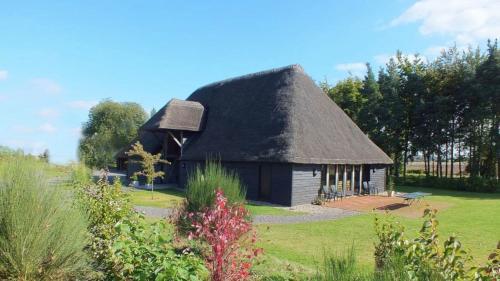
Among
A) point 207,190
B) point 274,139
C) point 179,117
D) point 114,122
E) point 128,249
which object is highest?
point 114,122

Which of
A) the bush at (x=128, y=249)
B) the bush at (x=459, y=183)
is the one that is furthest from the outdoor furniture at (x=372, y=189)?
the bush at (x=128, y=249)

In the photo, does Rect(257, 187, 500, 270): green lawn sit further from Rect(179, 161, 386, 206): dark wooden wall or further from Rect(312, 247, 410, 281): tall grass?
Rect(179, 161, 386, 206): dark wooden wall

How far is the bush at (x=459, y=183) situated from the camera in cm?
3010

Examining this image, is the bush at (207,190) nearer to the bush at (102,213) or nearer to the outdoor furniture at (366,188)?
the bush at (102,213)

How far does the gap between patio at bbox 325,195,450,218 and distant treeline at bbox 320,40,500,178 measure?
15.7 metres

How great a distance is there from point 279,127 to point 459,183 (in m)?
20.2

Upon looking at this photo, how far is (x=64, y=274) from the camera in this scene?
4699mm

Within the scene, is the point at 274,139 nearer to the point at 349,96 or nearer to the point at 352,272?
the point at 352,272

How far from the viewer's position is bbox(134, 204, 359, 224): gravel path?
14180 mm

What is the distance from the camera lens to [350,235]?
1174cm

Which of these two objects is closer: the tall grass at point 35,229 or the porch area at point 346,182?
the tall grass at point 35,229

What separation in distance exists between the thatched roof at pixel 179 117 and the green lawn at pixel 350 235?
1493 cm

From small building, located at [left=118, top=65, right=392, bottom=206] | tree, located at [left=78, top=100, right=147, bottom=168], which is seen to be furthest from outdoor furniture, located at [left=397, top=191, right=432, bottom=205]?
tree, located at [left=78, top=100, right=147, bottom=168]

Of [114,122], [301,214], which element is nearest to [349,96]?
[301,214]
